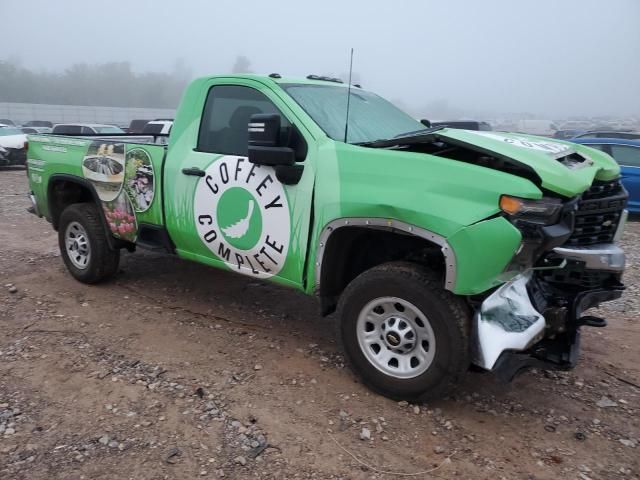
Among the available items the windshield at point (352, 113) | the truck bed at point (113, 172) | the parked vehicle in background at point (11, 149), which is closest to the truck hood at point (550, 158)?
the windshield at point (352, 113)

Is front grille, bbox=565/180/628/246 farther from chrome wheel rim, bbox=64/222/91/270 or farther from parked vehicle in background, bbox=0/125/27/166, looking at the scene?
parked vehicle in background, bbox=0/125/27/166

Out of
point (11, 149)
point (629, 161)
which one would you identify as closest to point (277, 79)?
point (629, 161)

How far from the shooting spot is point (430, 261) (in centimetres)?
337

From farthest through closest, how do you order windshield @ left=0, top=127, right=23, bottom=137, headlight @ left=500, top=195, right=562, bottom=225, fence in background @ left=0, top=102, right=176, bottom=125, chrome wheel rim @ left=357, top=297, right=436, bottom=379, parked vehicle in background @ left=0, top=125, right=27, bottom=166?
1. fence in background @ left=0, top=102, right=176, bottom=125
2. windshield @ left=0, top=127, right=23, bottom=137
3. parked vehicle in background @ left=0, top=125, right=27, bottom=166
4. chrome wheel rim @ left=357, top=297, right=436, bottom=379
5. headlight @ left=500, top=195, right=562, bottom=225

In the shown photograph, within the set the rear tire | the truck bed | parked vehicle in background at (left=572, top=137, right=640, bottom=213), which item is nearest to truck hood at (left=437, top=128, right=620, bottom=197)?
the truck bed

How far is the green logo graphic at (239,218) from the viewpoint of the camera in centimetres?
377

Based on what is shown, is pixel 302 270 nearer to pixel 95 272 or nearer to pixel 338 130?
pixel 338 130

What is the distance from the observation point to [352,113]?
405 cm

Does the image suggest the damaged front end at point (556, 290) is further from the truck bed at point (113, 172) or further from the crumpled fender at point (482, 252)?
the truck bed at point (113, 172)

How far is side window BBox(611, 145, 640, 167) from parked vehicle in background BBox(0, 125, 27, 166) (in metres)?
15.7

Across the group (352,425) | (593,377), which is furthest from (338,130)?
(593,377)

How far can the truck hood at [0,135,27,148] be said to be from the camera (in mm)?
16531

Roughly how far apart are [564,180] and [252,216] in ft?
6.53

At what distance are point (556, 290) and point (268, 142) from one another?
2.02 metres
